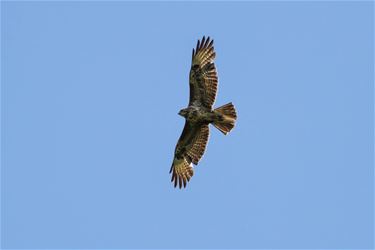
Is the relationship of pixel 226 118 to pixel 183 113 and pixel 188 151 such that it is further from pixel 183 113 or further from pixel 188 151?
pixel 188 151

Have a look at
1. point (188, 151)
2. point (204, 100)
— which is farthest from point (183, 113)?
point (188, 151)

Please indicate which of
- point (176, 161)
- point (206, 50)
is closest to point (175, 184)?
point (176, 161)

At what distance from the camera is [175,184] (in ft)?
80.1

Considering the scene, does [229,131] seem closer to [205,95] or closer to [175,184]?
[205,95]

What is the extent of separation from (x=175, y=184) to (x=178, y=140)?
4.18ft

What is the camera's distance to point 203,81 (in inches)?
899

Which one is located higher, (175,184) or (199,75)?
(199,75)

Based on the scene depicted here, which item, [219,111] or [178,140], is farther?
[178,140]

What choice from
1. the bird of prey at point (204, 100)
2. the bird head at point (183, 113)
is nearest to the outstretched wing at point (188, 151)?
the bird of prey at point (204, 100)

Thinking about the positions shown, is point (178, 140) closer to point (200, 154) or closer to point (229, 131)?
point (200, 154)

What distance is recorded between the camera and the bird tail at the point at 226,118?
877 inches

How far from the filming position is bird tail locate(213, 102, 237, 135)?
73.1ft

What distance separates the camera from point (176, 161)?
2461cm

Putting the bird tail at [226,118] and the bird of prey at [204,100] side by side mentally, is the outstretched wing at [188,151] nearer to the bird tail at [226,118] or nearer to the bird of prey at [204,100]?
the bird of prey at [204,100]
